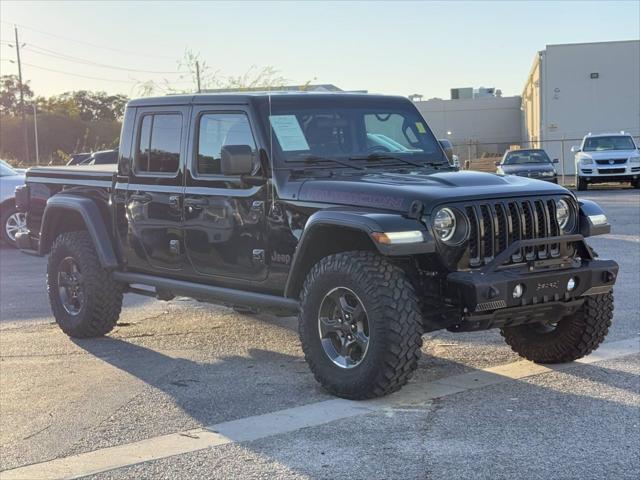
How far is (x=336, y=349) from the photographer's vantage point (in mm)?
5492

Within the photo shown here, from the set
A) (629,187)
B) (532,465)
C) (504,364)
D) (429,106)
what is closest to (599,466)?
(532,465)

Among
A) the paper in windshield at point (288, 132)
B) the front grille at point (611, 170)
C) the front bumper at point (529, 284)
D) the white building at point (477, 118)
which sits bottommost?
the front bumper at point (529, 284)

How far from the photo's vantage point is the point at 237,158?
588cm

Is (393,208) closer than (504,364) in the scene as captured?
Yes

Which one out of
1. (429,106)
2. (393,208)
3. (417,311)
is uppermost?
(429,106)

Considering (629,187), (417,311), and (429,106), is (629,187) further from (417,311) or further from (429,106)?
(429,106)

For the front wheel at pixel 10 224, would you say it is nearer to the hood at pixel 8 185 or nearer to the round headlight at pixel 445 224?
the hood at pixel 8 185

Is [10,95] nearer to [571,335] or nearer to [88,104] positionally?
[88,104]

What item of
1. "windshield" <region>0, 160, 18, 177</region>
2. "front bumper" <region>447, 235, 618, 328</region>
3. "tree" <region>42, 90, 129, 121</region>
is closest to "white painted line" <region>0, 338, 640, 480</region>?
"front bumper" <region>447, 235, 618, 328</region>

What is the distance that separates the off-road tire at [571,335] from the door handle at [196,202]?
2529 mm

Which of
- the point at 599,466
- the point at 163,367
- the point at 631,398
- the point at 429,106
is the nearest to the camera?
the point at 599,466

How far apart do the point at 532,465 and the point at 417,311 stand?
4.08 ft

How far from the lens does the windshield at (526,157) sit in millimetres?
27156

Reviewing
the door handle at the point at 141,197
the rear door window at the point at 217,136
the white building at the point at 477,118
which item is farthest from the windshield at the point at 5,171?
the white building at the point at 477,118
